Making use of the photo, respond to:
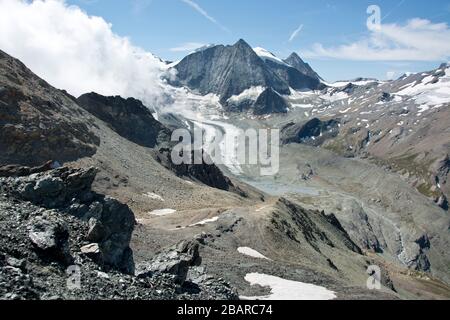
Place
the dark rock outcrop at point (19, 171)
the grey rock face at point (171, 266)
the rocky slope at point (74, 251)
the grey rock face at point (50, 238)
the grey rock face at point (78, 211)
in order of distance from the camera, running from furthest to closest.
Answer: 1. the dark rock outcrop at point (19, 171)
2. the grey rock face at point (171, 266)
3. the grey rock face at point (78, 211)
4. the grey rock face at point (50, 238)
5. the rocky slope at point (74, 251)

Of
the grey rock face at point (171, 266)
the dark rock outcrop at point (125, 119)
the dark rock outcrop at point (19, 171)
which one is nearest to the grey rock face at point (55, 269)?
the grey rock face at point (171, 266)

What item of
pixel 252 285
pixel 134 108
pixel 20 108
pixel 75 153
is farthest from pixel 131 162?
pixel 252 285

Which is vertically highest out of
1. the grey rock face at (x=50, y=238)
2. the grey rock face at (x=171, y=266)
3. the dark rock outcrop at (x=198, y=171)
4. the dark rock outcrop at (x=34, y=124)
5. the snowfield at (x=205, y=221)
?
the dark rock outcrop at (x=34, y=124)

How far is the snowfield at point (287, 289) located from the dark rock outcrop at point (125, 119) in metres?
110

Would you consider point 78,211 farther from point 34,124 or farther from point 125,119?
point 125,119

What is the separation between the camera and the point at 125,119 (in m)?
161

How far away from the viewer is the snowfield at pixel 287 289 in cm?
4272

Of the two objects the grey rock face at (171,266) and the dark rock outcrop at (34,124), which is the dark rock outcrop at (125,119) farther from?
the grey rock face at (171,266)

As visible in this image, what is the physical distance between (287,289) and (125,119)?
124 m

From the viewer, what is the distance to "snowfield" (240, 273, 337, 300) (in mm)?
42719

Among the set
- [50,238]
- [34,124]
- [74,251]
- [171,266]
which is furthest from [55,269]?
[34,124]

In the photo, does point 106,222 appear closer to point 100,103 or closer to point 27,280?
point 27,280

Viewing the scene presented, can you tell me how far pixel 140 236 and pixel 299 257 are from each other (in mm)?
22596
